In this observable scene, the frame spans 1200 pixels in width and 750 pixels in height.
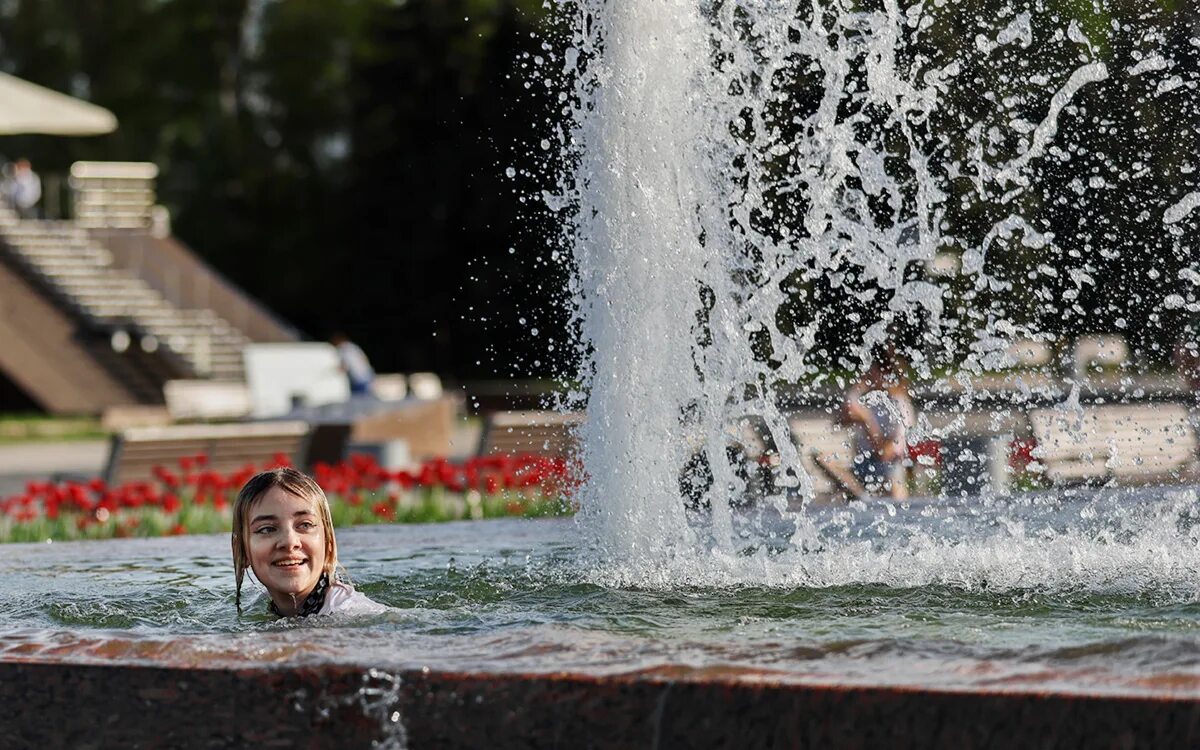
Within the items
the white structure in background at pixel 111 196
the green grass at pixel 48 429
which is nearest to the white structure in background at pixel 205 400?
the green grass at pixel 48 429

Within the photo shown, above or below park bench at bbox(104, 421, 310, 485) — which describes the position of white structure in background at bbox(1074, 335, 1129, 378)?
above

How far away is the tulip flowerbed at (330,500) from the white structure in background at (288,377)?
13.6 meters

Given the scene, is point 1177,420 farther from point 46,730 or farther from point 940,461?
point 46,730

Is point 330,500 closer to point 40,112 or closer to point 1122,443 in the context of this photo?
point 1122,443

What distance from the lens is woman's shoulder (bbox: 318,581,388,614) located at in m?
4.99

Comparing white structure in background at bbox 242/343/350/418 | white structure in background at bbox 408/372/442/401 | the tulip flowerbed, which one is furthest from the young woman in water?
white structure in background at bbox 408/372/442/401

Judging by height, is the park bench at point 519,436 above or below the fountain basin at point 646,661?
above

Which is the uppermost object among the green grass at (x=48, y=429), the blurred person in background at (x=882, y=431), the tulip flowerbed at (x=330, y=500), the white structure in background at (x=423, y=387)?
the white structure in background at (x=423, y=387)

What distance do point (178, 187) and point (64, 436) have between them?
24394mm

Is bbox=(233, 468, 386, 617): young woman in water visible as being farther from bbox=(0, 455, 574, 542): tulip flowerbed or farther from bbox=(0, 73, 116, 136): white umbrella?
bbox=(0, 73, 116, 136): white umbrella

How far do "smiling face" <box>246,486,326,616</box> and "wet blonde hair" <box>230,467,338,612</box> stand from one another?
0.01m

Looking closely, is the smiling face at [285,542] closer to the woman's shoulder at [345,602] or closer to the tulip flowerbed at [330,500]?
the woman's shoulder at [345,602]

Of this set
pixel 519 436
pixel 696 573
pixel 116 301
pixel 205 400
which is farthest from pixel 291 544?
pixel 116 301

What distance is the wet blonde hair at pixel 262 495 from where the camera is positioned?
16.3 feet
